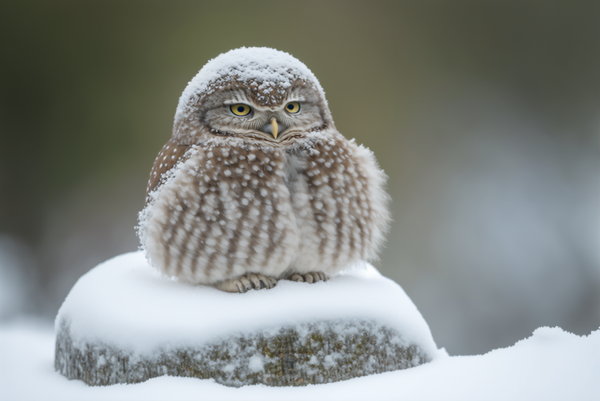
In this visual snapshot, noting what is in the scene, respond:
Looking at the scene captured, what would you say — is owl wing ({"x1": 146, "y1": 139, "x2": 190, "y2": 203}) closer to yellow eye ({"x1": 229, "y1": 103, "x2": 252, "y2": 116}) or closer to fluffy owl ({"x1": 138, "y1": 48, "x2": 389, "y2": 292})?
fluffy owl ({"x1": 138, "y1": 48, "x2": 389, "y2": 292})

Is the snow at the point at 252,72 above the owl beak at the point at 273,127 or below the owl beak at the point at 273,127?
above

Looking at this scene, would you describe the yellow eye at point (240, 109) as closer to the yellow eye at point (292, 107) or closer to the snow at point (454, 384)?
the yellow eye at point (292, 107)

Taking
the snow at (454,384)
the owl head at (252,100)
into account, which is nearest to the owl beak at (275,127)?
the owl head at (252,100)

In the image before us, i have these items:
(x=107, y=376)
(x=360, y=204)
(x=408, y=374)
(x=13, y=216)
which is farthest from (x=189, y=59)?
(x=408, y=374)

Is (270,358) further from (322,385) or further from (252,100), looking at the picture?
(252,100)

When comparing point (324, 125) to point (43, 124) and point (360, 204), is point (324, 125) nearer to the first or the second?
point (360, 204)

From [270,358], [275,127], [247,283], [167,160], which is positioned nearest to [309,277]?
[247,283]

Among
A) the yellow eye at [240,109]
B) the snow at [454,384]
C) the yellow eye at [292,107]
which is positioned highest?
the yellow eye at [292,107]

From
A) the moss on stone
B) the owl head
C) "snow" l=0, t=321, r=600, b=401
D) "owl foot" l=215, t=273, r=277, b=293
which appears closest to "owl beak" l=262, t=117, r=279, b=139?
the owl head

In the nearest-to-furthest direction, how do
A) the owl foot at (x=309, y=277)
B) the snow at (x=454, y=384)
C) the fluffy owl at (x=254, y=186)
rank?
the snow at (x=454, y=384)
the fluffy owl at (x=254, y=186)
the owl foot at (x=309, y=277)
